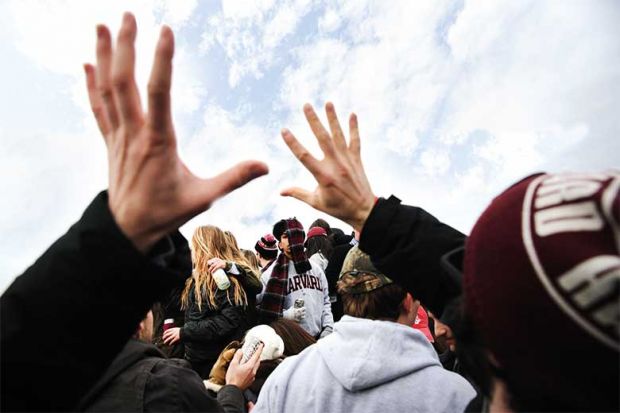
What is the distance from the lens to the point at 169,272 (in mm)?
924

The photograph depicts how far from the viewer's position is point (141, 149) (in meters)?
0.93

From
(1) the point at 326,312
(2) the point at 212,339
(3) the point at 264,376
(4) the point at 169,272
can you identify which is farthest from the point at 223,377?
(4) the point at 169,272

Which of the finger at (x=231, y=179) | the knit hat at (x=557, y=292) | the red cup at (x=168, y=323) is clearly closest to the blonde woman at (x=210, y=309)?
the red cup at (x=168, y=323)

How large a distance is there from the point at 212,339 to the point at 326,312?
4.92 ft

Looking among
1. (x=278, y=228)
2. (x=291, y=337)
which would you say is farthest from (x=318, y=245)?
(x=291, y=337)

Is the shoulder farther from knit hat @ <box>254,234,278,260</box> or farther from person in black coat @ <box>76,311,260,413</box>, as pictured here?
knit hat @ <box>254,234,278,260</box>

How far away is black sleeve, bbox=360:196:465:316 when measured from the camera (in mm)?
1453

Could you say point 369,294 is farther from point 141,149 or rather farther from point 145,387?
point 141,149

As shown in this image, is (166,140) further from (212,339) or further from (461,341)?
(212,339)

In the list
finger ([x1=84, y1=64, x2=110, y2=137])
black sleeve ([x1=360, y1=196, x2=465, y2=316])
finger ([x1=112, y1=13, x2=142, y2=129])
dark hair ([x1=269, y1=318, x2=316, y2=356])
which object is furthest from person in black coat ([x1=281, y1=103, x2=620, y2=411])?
dark hair ([x1=269, y1=318, x2=316, y2=356])

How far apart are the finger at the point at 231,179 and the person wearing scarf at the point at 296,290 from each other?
3.34 meters

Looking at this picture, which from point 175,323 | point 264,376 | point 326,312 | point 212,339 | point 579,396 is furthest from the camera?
point 326,312

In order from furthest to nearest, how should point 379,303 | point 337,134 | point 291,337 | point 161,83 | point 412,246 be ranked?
1. point 291,337
2. point 379,303
3. point 337,134
4. point 412,246
5. point 161,83

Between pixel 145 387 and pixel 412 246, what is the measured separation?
109 centimetres
